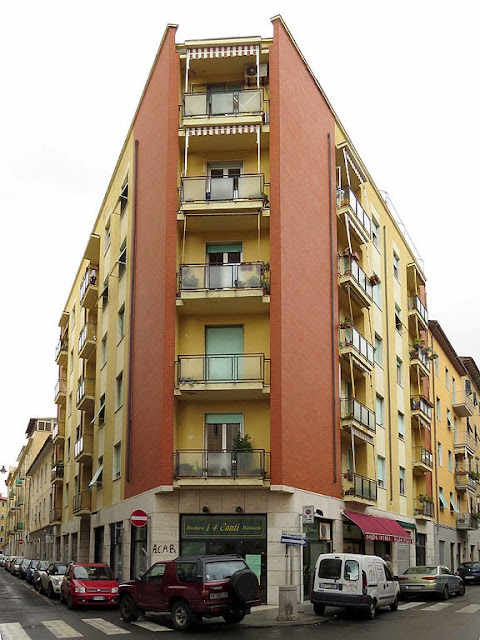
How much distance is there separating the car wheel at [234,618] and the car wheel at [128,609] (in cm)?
268

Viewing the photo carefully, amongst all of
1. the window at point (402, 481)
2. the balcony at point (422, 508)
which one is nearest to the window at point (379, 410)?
the window at point (402, 481)

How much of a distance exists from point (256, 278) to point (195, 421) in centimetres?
503

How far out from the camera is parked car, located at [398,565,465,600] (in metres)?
28.0

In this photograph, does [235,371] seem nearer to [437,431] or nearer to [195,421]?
[195,421]

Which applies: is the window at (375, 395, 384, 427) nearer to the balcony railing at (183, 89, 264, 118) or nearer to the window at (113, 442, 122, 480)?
the window at (113, 442, 122, 480)

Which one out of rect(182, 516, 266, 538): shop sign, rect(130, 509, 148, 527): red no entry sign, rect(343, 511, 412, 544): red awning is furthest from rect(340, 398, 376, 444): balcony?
rect(130, 509, 148, 527): red no entry sign

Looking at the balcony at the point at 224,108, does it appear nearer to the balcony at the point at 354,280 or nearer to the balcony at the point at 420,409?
the balcony at the point at 354,280

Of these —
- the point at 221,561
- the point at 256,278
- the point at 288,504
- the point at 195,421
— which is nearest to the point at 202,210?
the point at 256,278

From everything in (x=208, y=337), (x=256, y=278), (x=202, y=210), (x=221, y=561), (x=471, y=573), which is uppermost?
(x=202, y=210)

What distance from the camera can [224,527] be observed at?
79.9 ft

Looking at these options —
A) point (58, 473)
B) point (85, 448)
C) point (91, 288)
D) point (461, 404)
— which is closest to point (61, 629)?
point (85, 448)

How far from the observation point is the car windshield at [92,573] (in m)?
24.5

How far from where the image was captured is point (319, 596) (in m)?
21.1

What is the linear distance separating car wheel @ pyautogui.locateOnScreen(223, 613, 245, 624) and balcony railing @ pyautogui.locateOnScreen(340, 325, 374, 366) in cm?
1405
